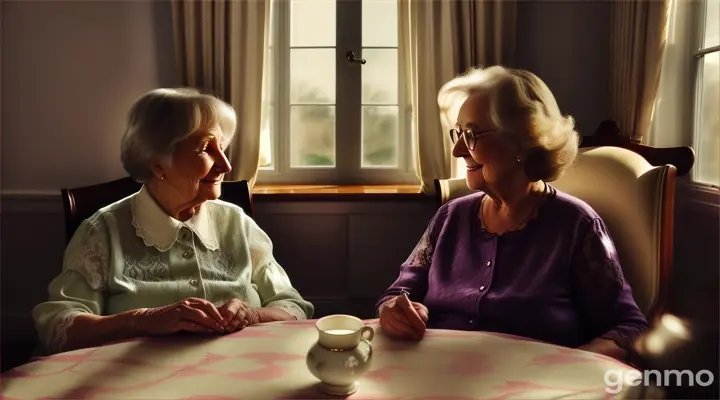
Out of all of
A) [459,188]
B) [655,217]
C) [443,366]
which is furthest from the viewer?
[459,188]

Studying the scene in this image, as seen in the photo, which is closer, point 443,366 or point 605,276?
point 443,366

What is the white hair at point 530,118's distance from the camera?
5.60 feet

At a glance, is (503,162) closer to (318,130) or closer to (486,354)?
(486,354)

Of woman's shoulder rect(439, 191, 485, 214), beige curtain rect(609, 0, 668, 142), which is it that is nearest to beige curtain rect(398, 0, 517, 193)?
beige curtain rect(609, 0, 668, 142)

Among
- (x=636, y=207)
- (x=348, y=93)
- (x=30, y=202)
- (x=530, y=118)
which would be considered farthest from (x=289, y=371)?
(x=30, y=202)

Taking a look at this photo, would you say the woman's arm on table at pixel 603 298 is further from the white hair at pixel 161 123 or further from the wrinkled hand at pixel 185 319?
the white hair at pixel 161 123

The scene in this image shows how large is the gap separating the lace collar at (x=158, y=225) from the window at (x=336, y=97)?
1.17m

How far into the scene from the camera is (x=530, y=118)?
67.4 inches

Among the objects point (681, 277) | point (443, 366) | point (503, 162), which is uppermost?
point (503, 162)

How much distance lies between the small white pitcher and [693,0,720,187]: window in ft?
6.31

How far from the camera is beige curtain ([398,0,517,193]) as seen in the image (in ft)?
8.86

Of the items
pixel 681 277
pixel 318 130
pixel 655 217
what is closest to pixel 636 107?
pixel 681 277

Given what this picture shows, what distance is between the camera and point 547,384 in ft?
3.58

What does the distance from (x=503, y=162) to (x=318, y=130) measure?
1453mm
